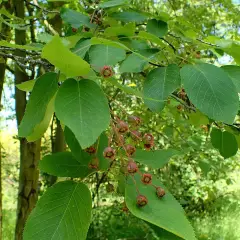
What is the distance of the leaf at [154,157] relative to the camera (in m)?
0.61

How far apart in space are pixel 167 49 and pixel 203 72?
0.12m

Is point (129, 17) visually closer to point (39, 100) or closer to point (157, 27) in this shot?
point (157, 27)

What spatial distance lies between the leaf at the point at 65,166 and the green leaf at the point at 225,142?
0.39 metres

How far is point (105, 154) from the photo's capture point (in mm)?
540

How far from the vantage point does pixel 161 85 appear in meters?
0.64

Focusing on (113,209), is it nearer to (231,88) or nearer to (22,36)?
(22,36)

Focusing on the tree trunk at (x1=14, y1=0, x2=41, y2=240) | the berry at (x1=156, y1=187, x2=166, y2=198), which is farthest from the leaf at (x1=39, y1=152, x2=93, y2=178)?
the tree trunk at (x1=14, y1=0, x2=41, y2=240)

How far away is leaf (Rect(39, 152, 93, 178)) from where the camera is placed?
594 mm

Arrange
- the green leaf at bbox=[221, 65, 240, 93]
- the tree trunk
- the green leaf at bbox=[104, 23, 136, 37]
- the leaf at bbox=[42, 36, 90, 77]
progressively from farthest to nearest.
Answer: the tree trunk < the green leaf at bbox=[104, 23, 136, 37] < the green leaf at bbox=[221, 65, 240, 93] < the leaf at bbox=[42, 36, 90, 77]

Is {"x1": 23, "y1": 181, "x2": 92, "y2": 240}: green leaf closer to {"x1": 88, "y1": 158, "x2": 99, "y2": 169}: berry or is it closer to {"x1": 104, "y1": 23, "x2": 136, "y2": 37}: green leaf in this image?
{"x1": 88, "y1": 158, "x2": 99, "y2": 169}: berry

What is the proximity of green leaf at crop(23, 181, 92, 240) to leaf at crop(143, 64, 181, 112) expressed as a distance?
0.18 meters

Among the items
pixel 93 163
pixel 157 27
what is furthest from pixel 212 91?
pixel 157 27

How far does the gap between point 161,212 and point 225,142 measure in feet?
1.45

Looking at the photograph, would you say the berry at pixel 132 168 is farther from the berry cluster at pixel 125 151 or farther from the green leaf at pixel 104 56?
the green leaf at pixel 104 56
